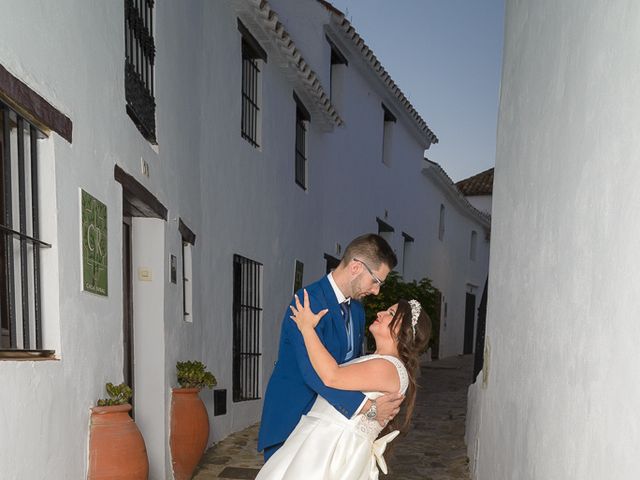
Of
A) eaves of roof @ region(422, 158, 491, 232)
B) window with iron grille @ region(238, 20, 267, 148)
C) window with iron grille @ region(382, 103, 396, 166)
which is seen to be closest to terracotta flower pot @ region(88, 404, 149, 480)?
window with iron grille @ region(238, 20, 267, 148)

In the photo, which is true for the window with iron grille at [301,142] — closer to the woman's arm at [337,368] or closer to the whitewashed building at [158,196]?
the whitewashed building at [158,196]

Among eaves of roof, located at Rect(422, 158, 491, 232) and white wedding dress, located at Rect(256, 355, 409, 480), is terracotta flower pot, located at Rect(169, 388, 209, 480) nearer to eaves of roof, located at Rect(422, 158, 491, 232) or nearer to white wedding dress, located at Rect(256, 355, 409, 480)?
white wedding dress, located at Rect(256, 355, 409, 480)

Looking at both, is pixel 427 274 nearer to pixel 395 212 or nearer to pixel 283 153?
pixel 395 212

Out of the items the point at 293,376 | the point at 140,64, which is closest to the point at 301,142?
the point at 140,64

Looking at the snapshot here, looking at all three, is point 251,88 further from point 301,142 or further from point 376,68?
point 376,68

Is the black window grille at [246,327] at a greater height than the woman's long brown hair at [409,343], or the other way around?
the black window grille at [246,327]

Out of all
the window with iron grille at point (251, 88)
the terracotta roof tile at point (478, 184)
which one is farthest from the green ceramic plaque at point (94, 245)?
the terracotta roof tile at point (478, 184)

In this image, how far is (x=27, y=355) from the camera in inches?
109

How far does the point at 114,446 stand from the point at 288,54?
22.6ft

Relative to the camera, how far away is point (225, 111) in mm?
7430

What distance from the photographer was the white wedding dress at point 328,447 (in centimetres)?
277

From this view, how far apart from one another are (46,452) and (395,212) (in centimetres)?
1406

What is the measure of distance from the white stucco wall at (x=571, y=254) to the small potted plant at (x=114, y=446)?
2.25 meters

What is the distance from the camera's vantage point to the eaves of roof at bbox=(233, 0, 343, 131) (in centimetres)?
783
